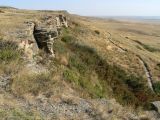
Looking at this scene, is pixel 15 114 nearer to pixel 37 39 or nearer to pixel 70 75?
pixel 70 75

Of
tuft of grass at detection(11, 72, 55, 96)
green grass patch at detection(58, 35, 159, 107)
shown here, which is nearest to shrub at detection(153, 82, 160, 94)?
green grass patch at detection(58, 35, 159, 107)

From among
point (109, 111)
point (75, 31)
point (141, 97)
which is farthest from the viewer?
point (75, 31)

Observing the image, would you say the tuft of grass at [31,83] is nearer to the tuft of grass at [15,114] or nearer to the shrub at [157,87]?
the tuft of grass at [15,114]

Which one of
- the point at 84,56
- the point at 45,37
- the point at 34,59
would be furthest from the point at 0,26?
the point at 84,56

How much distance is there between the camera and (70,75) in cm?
2164

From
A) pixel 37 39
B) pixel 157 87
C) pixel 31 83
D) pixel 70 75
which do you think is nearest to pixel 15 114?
pixel 31 83

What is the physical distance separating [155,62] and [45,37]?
16914 mm

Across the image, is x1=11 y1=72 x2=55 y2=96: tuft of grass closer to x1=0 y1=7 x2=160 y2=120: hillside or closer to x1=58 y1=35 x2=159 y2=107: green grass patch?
x1=0 y1=7 x2=160 y2=120: hillside

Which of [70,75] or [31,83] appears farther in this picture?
[70,75]

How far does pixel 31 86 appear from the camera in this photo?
15.8m

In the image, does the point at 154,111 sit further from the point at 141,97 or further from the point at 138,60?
the point at 138,60

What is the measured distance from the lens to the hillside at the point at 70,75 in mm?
14414

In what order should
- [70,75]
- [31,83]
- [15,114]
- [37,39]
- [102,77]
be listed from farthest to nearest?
1. [102,77]
2. [37,39]
3. [70,75]
4. [31,83]
5. [15,114]

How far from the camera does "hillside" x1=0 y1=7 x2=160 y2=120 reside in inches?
567
